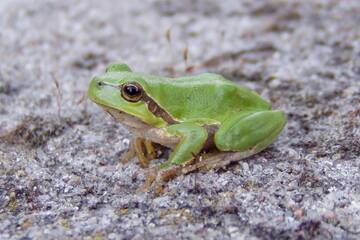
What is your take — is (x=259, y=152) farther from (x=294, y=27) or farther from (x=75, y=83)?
(x=294, y=27)

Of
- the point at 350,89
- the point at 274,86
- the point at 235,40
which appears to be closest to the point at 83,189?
the point at 274,86

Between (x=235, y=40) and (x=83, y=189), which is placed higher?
(x=235, y=40)

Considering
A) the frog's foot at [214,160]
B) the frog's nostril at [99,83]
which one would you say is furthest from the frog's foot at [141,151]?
the frog's nostril at [99,83]

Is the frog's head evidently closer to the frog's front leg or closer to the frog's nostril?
the frog's nostril

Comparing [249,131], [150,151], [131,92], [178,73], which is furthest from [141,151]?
[178,73]

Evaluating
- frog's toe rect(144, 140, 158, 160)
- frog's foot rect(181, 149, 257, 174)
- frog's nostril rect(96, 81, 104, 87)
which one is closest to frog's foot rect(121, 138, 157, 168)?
frog's toe rect(144, 140, 158, 160)

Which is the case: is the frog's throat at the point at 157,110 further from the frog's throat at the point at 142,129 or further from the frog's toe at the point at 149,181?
the frog's toe at the point at 149,181

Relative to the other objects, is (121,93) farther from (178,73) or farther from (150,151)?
(178,73)

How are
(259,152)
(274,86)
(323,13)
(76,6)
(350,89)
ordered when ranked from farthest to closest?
(76,6) → (323,13) → (274,86) → (350,89) → (259,152)
